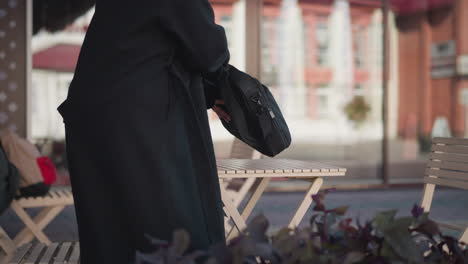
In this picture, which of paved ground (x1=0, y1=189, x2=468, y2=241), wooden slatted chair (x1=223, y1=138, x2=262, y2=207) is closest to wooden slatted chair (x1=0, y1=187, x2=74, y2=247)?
paved ground (x1=0, y1=189, x2=468, y2=241)

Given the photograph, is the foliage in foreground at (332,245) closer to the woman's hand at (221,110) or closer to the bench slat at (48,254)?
the woman's hand at (221,110)

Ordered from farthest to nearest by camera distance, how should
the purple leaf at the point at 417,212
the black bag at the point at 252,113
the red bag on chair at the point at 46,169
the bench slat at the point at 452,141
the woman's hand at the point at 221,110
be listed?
the red bag on chair at the point at 46,169, the bench slat at the point at 452,141, the woman's hand at the point at 221,110, the black bag at the point at 252,113, the purple leaf at the point at 417,212

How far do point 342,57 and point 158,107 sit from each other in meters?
8.50

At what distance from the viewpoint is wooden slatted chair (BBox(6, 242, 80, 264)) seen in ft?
9.12

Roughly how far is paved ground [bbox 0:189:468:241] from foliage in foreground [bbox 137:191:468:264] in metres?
4.61

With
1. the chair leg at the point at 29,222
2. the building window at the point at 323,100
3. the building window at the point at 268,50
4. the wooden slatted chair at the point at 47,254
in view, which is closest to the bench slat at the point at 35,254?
the wooden slatted chair at the point at 47,254

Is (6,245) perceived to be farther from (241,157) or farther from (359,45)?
(359,45)

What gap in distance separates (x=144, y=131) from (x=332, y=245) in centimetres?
93

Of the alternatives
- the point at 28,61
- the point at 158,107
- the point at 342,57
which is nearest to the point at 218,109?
the point at 158,107

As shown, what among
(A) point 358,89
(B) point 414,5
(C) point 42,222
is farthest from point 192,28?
(B) point 414,5

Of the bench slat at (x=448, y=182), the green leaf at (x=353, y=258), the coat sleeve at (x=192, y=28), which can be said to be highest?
the coat sleeve at (x=192, y=28)

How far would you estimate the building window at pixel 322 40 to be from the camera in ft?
32.9

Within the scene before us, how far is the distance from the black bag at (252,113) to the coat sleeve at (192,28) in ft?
0.65

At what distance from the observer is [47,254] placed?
2.95 metres
